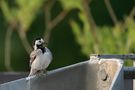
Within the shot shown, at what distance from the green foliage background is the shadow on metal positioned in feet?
4.70

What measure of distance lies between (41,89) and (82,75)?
5.1 inches

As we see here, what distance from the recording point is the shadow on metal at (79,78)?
177 cm

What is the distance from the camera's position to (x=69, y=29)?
14.3 feet

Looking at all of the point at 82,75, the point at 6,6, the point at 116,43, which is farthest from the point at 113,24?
the point at 82,75

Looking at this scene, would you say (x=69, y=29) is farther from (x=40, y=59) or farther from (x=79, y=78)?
(x=79, y=78)

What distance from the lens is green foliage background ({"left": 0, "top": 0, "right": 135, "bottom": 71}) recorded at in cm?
347

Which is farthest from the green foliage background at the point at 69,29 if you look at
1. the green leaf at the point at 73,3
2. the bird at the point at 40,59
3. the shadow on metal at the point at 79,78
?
the shadow on metal at the point at 79,78

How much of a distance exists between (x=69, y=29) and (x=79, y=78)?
250 centimetres

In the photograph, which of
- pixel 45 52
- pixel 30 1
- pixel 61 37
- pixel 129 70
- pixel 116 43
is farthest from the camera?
pixel 61 37

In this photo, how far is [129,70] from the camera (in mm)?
1798

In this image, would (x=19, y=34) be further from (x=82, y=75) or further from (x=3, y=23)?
(x=82, y=75)

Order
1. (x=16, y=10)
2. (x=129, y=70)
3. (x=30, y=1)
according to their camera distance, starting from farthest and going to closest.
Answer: (x=16, y=10) < (x=30, y=1) < (x=129, y=70)

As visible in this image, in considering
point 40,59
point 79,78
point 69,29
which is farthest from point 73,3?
point 79,78

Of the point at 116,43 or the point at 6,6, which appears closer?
the point at 116,43
